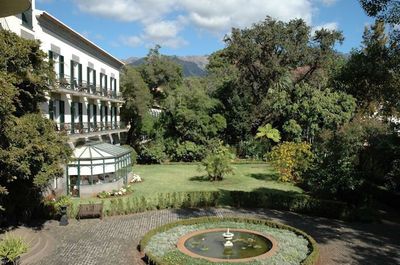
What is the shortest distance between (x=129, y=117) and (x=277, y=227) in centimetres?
3039

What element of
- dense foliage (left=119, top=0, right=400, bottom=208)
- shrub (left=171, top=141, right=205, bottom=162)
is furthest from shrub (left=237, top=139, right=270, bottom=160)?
shrub (left=171, top=141, right=205, bottom=162)

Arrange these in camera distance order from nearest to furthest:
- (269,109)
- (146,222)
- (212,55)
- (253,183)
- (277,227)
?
(277,227), (146,222), (253,183), (269,109), (212,55)

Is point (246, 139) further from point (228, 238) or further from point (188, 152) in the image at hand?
point (228, 238)

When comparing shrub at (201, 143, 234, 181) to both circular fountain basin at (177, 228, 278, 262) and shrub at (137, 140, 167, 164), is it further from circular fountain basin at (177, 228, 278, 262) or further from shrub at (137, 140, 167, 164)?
circular fountain basin at (177, 228, 278, 262)

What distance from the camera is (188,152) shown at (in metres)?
41.7

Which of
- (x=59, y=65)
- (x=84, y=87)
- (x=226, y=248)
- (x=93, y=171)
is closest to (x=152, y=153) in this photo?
(x=84, y=87)

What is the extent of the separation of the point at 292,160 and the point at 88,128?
52.0 feet

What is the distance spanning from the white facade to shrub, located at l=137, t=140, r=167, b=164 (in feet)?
10.4

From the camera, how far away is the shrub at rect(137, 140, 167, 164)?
4038cm

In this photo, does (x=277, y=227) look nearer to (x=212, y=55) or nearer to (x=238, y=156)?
(x=238, y=156)

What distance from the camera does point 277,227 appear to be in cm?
1845

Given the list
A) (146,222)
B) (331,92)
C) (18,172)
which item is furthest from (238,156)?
(18,172)

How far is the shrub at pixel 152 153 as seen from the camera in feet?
132

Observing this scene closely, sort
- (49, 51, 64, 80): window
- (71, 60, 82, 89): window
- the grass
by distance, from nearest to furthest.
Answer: (49, 51, 64, 80): window → the grass → (71, 60, 82, 89): window
